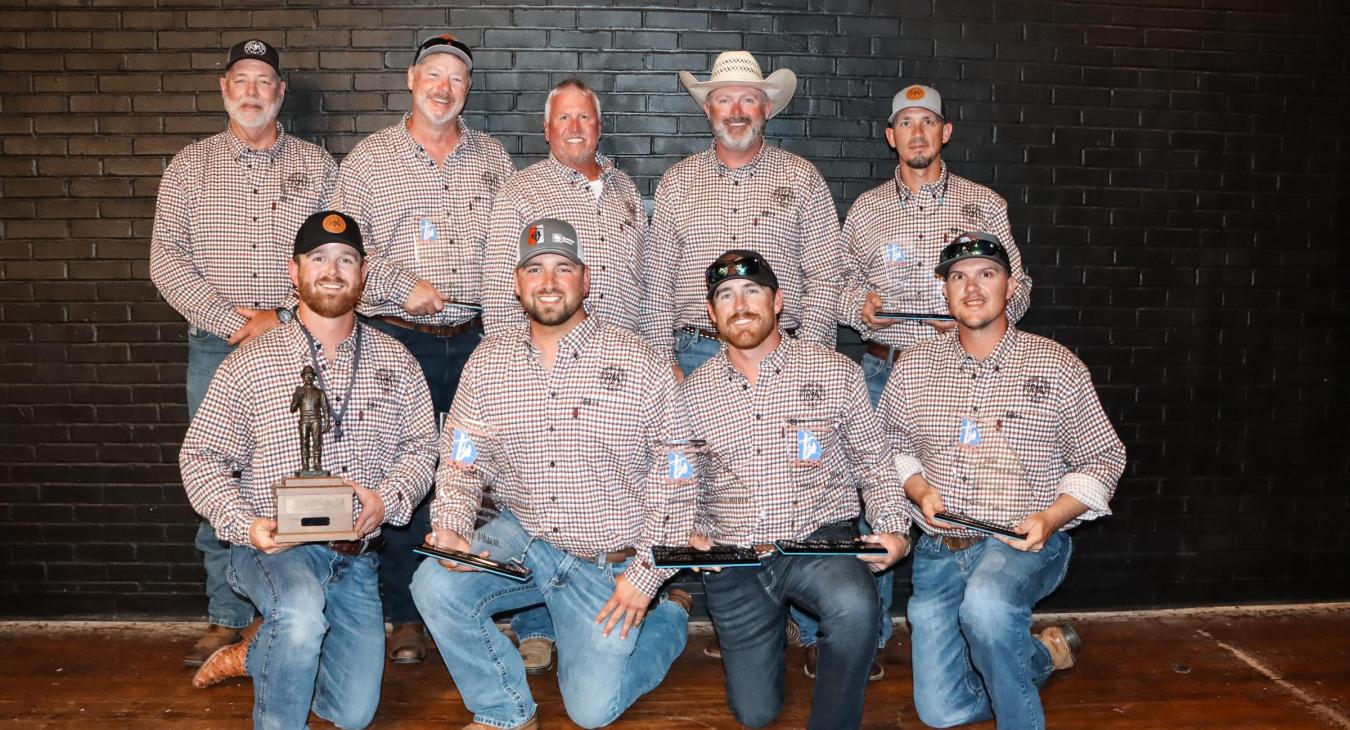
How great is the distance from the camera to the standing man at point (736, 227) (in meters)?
4.36

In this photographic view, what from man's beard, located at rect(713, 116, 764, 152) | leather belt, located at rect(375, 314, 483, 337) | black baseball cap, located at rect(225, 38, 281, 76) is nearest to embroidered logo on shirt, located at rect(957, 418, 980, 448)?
man's beard, located at rect(713, 116, 764, 152)

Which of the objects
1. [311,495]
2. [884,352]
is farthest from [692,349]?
[311,495]

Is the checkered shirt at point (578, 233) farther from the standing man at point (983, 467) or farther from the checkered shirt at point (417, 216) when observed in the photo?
the standing man at point (983, 467)

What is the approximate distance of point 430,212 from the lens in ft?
14.0

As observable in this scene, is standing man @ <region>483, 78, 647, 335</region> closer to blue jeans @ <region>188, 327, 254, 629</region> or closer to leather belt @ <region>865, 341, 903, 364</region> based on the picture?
leather belt @ <region>865, 341, 903, 364</region>

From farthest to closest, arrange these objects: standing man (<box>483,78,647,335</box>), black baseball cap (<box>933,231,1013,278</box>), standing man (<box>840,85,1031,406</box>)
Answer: standing man (<box>840,85,1031,406</box>), standing man (<box>483,78,647,335</box>), black baseball cap (<box>933,231,1013,278</box>)

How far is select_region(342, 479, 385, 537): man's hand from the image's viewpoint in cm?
342

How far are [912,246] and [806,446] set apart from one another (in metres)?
1.27

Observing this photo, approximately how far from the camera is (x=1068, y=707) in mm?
3943

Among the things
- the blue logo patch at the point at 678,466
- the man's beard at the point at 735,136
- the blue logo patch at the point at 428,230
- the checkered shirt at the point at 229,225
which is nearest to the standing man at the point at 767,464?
the blue logo patch at the point at 678,466

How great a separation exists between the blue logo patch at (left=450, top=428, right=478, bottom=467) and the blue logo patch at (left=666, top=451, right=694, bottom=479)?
0.71 metres

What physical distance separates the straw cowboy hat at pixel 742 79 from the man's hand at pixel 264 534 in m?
2.60

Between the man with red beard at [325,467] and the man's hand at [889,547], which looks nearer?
the man with red beard at [325,467]

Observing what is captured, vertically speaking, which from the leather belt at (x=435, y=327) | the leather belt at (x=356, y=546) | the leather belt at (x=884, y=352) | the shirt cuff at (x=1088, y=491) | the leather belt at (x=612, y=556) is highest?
the leather belt at (x=435, y=327)
